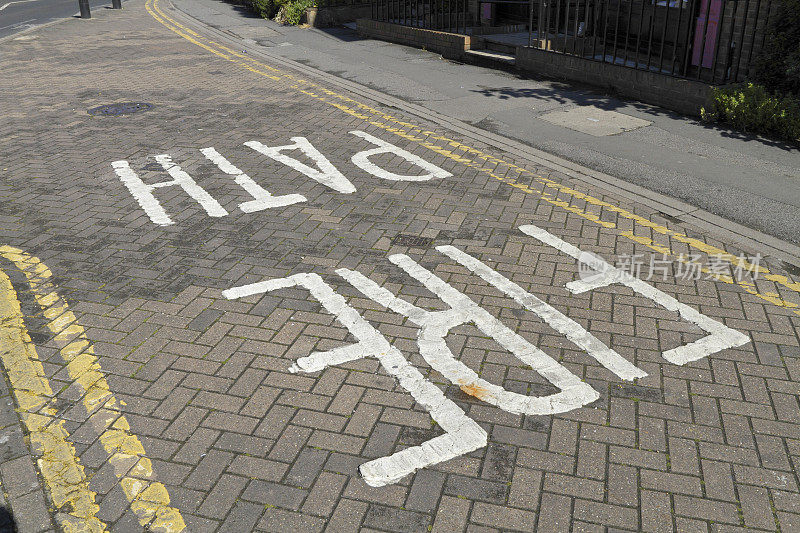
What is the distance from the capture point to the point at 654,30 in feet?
43.5

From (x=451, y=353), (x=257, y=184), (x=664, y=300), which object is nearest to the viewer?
(x=451, y=353)

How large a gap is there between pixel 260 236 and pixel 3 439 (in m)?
3.41

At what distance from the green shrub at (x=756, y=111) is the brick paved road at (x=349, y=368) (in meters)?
3.53

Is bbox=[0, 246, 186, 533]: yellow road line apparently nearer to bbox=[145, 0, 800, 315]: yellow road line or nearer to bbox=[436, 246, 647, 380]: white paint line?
bbox=[436, 246, 647, 380]: white paint line

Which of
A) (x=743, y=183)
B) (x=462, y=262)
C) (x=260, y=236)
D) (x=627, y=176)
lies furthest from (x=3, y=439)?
(x=743, y=183)

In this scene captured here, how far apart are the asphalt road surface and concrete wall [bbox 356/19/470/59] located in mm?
12348

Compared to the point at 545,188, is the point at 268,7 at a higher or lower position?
higher

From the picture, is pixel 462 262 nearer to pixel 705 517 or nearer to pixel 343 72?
pixel 705 517

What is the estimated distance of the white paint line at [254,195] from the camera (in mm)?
8141

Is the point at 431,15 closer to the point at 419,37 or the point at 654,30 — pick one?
the point at 419,37

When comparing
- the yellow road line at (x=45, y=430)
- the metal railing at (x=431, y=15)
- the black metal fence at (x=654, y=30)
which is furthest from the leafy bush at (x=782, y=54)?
the yellow road line at (x=45, y=430)

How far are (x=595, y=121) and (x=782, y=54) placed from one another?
2890 millimetres

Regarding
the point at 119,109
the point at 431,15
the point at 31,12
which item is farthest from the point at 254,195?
the point at 31,12

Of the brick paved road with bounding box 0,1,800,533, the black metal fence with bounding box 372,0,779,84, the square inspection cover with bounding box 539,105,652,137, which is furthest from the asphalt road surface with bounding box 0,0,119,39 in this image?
the square inspection cover with bounding box 539,105,652,137
